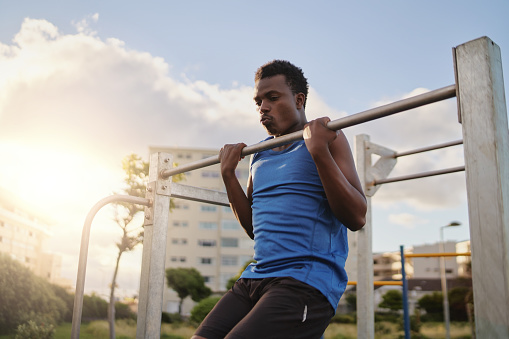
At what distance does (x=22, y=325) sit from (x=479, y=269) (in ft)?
28.3

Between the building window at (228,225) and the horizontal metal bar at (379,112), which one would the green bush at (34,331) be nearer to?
the horizontal metal bar at (379,112)

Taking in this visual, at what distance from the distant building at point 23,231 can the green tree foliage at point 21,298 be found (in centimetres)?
142

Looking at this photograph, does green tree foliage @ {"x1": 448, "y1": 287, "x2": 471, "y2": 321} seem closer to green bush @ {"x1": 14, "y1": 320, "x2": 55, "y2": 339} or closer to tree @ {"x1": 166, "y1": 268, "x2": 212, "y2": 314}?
tree @ {"x1": 166, "y1": 268, "x2": 212, "y2": 314}

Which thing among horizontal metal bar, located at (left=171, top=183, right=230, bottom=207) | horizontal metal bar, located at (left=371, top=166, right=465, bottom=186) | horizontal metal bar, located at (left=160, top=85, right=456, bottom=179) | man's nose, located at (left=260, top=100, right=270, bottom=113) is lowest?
horizontal metal bar, located at (left=171, top=183, right=230, bottom=207)

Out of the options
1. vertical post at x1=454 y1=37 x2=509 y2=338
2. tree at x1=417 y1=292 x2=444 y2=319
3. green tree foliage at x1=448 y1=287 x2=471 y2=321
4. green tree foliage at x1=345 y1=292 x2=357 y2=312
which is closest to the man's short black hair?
vertical post at x1=454 y1=37 x2=509 y2=338

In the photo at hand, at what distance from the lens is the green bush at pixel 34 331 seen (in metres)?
8.23

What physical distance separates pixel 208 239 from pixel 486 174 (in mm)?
42233

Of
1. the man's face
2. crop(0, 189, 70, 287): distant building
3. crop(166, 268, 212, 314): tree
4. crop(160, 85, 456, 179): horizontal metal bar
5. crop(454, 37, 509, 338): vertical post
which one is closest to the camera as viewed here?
crop(454, 37, 509, 338): vertical post

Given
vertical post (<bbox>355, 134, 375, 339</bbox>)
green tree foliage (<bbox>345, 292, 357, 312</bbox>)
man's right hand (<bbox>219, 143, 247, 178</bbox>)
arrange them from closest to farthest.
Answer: man's right hand (<bbox>219, 143, 247, 178</bbox>)
vertical post (<bbox>355, 134, 375, 339</bbox>)
green tree foliage (<bbox>345, 292, 357, 312</bbox>)

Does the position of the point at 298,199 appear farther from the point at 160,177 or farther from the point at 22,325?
the point at 22,325

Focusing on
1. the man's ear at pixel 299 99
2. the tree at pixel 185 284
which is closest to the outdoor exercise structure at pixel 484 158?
the man's ear at pixel 299 99

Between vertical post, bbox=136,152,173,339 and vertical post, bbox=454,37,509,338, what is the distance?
5.20ft

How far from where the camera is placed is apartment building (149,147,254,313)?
4225 centimetres

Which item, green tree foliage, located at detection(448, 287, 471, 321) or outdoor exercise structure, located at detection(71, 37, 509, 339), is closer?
outdoor exercise structure, located at detection(71, 37, 509, 339)
